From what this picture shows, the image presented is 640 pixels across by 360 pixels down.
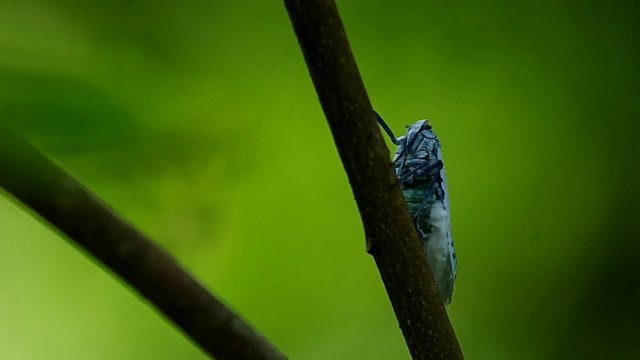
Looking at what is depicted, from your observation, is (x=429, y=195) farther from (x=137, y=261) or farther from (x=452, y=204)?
(x=137, y=261)

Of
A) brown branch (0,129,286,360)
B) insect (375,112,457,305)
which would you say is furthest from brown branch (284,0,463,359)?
insect (375,112,457,305)

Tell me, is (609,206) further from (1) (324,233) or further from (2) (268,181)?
(2) (268,181)

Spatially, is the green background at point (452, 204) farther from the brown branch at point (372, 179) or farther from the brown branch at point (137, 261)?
the brown branch at point (137, 261)

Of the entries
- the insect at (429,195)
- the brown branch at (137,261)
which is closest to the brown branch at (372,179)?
the brown branch at (137,261)

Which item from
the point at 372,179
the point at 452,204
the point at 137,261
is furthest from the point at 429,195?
the point at 137,261

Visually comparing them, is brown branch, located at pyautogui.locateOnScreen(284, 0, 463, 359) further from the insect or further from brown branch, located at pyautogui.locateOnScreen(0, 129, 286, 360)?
the insect

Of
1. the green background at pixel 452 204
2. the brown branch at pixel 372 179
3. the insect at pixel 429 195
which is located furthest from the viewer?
the green background at pixel 452 204

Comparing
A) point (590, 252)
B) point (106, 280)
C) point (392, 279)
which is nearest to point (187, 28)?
point (392, 279)
